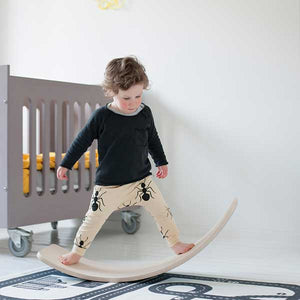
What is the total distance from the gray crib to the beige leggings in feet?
1.63

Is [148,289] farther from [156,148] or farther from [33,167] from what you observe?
[33,167]

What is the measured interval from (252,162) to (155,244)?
568mm

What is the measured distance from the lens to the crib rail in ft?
7.90

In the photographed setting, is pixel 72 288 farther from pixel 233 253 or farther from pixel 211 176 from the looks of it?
pixel 211 176

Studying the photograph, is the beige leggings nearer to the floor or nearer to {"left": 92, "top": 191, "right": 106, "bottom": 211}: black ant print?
{"left": 92, "top": 191, "right": 106, "bottom": 211}: black ant print

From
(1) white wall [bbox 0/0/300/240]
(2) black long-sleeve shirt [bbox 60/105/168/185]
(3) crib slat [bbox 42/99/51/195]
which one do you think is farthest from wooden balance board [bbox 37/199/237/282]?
(1) white wall [bbox 0/0/300/240]

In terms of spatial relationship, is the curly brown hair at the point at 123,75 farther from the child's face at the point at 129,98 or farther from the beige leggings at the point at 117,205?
the beige leggings at the point at 117,205

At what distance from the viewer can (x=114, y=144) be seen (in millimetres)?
1972

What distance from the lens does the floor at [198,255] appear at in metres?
2.12

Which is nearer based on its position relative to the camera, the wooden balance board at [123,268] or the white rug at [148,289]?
the white rug at [148,289]

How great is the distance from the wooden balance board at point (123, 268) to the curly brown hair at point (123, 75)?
484mm

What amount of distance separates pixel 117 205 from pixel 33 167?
641 millimetres

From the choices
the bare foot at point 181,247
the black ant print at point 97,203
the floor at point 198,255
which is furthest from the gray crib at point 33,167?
the bare foot at point 181,247

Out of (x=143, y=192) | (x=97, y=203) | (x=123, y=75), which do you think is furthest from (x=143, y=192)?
(x=123, y=75)
